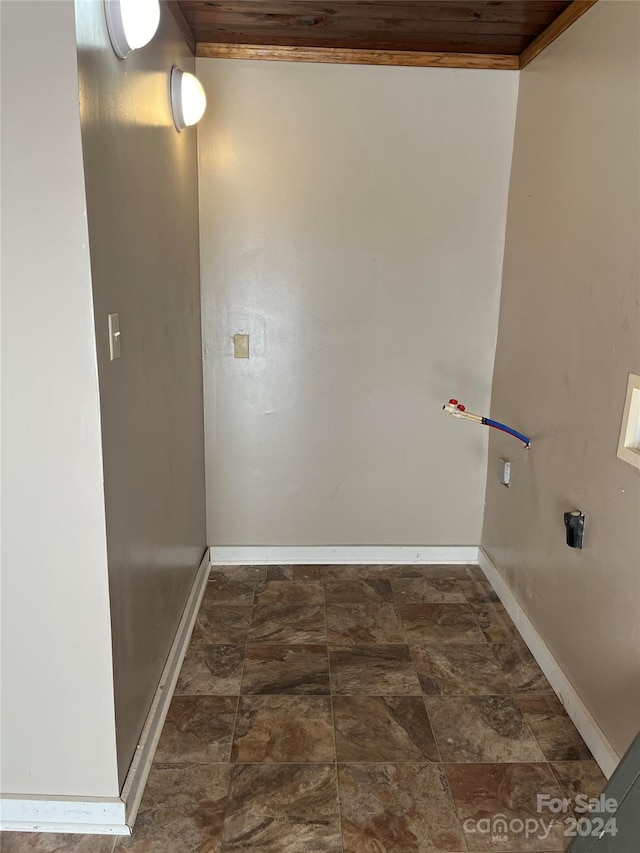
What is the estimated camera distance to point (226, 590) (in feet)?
8.64

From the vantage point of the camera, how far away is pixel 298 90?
244cm

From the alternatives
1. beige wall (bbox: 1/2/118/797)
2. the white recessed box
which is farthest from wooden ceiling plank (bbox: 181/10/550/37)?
the white recessed box

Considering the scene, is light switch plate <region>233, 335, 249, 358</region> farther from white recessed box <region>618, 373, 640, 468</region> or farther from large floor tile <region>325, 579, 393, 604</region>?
white recessed box <region>618, 373, 640, 468</region>

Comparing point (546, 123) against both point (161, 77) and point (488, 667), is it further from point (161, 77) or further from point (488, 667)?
point (488, 667)

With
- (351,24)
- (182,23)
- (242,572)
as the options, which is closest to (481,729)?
(242,572)

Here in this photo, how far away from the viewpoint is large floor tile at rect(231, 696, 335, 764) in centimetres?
172

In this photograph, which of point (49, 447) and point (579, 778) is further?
point (579, 778)

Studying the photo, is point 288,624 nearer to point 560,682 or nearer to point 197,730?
point 197,730

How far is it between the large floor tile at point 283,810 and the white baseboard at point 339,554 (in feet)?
4.05

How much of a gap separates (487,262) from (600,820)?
208 cm

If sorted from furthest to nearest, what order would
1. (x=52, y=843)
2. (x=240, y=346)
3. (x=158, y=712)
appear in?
(x=240, y=346) → (x=158, y=712) → (x=52, y=843)

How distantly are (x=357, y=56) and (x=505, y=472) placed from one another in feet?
6.07

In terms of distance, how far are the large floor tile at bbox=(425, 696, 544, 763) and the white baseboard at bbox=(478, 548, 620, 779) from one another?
157mm

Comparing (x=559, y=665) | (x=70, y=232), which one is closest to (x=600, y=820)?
(x=559, y=665)
